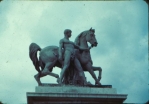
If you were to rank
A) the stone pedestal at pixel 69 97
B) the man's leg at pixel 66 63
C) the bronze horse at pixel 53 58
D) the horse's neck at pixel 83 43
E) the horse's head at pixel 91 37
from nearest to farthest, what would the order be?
the stone pedestal at pixel 69 97, the man's leg at pixel 66 63, the bronze horse at pixel 53 58, the horse's head at pixel 91 37, the horse's neck at pixel 83 43

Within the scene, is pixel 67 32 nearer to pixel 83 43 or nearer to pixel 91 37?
pixel 83 43

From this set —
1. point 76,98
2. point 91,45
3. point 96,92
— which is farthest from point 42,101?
point 91,45

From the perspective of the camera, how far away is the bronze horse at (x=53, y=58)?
686 inches

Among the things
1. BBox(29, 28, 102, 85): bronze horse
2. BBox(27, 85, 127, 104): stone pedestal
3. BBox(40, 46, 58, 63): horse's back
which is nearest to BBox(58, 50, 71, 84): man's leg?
BBox(29, 28, 102, 85): bronze horse

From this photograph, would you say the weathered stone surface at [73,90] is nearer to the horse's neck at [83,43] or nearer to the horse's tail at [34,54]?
the horse's tail at [34,54]

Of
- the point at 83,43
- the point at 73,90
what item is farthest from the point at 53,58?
the point at 73,90

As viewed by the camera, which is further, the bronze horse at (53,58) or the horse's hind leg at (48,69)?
the bronze horse at (53,58)

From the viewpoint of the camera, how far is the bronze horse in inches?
686

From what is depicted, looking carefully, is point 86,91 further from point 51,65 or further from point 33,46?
point 33,46

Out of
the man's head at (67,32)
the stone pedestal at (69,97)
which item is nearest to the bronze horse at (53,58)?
the man's head at (67,32)

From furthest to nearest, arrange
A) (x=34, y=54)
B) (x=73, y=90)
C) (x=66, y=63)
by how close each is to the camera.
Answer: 1. (x=34, y=54)
2. (x=66, y=63)
3. (x=73, y=90)

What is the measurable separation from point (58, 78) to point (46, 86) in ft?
3.15

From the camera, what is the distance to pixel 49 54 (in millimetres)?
17578

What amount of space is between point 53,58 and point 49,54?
290 mm
